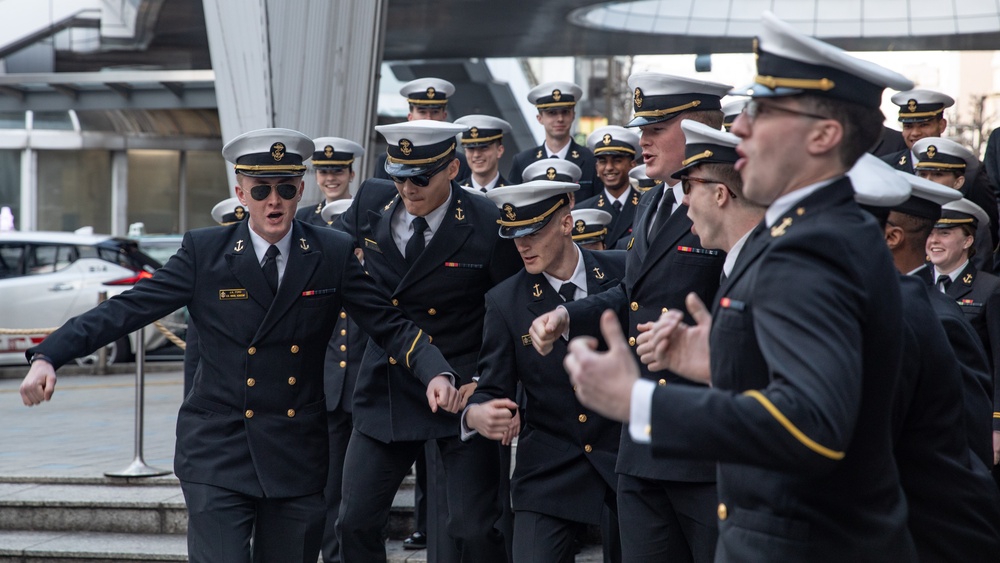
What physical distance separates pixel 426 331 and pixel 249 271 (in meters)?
1.11

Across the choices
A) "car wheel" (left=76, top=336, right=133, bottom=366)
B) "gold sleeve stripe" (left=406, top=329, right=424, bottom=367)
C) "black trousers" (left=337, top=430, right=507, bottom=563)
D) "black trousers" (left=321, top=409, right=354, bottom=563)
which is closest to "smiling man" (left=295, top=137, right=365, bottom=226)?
"black trousers" (left=321, top=409, right=354, bottom=563)

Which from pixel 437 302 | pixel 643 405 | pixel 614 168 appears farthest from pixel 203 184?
pixel 643 405

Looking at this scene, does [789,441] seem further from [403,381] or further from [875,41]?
[875,41]

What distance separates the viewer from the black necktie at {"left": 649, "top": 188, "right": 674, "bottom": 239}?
4633 millimetres

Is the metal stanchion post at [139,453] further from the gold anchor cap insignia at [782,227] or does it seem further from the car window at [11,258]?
the car window at [11,258]

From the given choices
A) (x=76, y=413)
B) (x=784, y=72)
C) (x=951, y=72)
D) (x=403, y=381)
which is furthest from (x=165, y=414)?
(x=951, y=72)

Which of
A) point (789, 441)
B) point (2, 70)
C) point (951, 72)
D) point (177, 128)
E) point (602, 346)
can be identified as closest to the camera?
point (789, 441)

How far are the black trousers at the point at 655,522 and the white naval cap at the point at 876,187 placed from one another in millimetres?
1617

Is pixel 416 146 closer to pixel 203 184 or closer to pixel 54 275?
pixel 54 275

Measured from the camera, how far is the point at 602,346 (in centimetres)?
505

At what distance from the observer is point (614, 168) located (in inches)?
333

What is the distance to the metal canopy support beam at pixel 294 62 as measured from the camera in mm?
10859

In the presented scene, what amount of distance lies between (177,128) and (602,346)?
25.2 metres

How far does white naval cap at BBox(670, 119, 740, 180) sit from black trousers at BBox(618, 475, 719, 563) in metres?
1.19
